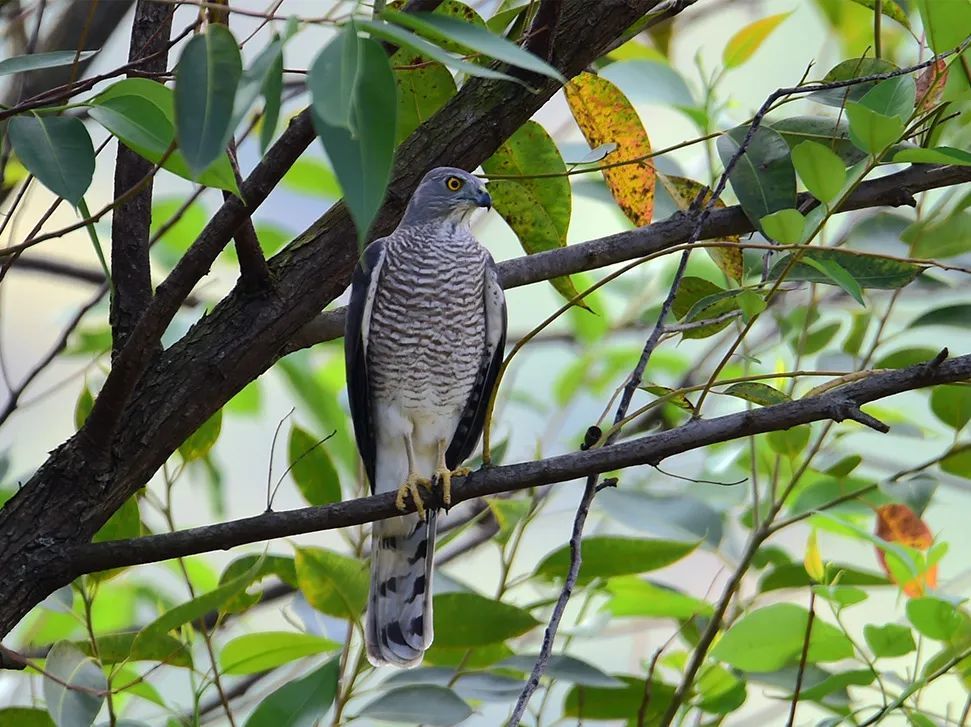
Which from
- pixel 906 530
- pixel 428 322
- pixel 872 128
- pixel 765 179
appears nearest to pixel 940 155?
pixel 872 128

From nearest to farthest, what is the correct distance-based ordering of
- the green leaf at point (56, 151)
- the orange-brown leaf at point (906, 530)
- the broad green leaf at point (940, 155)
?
1. the green leaf at point (56, 151)
2. the broad green leaf at point (940, 155)
3. the orange-brown leaf at point (906, 530)

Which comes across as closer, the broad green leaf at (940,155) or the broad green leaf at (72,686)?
the broad green leaf at (940,155)

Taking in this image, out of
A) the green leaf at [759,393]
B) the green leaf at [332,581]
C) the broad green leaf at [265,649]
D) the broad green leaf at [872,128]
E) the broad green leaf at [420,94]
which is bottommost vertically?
the broad green leaf at [265,649]

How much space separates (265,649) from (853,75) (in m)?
1.19

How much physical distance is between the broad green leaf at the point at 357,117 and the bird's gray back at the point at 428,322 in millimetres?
1535

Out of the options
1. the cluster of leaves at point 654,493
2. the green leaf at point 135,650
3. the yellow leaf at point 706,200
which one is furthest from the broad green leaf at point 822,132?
the green leaf at point 135,650

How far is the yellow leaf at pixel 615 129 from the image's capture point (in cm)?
174

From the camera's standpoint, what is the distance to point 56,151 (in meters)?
1.19

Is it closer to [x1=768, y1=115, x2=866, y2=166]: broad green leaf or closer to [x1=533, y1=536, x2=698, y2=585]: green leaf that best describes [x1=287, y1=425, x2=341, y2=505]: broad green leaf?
[x1=533, y1=536, x2=698, y2=585]: green leaf

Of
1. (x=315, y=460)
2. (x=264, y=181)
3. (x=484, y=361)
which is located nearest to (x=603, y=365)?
(x=484, y=361)

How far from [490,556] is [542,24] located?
3.08m

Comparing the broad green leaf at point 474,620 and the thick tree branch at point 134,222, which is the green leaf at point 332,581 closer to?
the broad green leaf at point 474,620

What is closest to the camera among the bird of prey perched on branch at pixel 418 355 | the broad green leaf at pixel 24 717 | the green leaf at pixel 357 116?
the green leaf at pixel 357 116

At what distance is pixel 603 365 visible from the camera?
2980 millimetres
